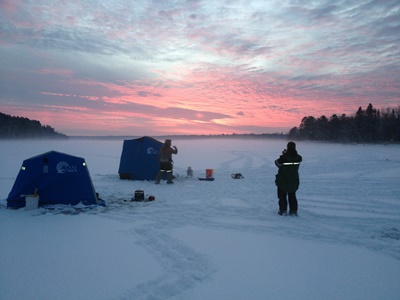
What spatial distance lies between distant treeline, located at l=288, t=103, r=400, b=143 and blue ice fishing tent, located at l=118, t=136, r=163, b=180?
74.7m

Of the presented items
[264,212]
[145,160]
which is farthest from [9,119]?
[264,212]

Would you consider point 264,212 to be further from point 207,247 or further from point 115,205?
point 115,205

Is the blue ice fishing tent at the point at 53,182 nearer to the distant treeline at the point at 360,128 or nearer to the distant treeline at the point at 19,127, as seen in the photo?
the distant treeline at the point at 360,128

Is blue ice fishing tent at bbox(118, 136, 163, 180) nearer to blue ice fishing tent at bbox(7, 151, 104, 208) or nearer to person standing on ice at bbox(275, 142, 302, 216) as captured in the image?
blue ice fishing tent at bbox(7, 151, 104, 208)

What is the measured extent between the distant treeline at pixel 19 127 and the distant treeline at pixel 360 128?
4476 inches

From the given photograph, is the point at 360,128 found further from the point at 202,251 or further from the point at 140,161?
the point at 202,251

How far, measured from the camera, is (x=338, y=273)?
157 inches

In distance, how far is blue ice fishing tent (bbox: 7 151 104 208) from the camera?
7.28 meters

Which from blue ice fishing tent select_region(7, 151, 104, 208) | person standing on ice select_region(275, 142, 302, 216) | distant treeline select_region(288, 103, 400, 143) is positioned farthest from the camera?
distant treeline select_region(288, 103, 400, 143)

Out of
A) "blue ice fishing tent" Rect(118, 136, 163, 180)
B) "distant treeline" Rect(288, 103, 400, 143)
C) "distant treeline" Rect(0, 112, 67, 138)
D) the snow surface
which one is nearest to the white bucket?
the snow surface

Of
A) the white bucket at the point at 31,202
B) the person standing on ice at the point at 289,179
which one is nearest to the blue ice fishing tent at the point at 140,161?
the white bucket at the point at 31,202

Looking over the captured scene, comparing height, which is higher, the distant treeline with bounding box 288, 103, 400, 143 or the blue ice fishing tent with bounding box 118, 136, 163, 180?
the distant treeline with bounding box 288, 103, 400, 143

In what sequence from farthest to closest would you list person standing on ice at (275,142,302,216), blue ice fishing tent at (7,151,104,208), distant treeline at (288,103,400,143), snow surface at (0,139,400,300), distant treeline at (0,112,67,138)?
1. distant treeline at (0,112,67,138)
2. distant treeline at (288,103,400,143)
3. blue ice fishing tent at (7,151,104,208)
4. person standing on ice at (275,142,302,216)
5. snow surface at (0,139,400,300)

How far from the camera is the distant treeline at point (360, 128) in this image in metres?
70.9
